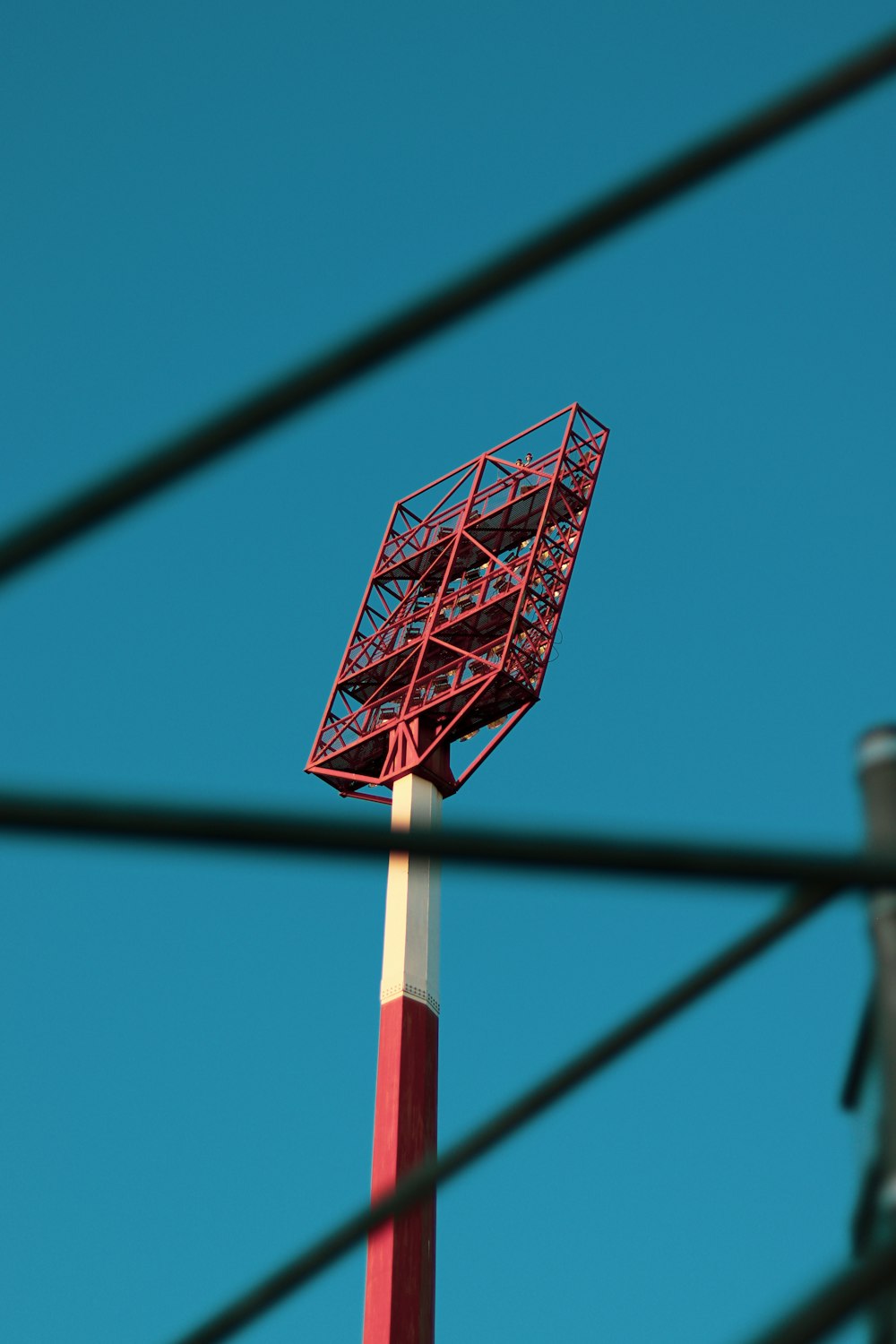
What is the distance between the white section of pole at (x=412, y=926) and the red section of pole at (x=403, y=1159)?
0.39m

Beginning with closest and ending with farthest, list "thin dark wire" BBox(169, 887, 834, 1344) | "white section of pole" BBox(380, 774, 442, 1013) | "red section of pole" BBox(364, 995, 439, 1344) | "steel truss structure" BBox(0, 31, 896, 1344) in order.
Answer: "steel truss structure" BBox(0, 31, 896, 1344)
"thin dark wire" BBox(169, 887, 834, 1344)
"red section of pole" BBox(364, 995, 439, 1344)
"white section of pole" BBox(380, 774, 442, 1013)

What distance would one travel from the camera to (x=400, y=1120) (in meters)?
26.4

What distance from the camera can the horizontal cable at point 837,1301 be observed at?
151 cm

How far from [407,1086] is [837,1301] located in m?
25.8

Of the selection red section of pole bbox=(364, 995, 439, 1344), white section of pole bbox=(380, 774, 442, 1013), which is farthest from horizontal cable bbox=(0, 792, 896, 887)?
white section of pole bbox=(380, 774, 442, 1013)

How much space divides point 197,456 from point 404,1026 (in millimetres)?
26413

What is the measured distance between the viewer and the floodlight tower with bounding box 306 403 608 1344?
29312mm

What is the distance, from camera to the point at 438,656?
33188 mm

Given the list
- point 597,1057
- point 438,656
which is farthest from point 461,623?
point 597,1057

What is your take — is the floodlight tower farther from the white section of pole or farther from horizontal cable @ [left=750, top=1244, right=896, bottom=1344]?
horizontal cable @ [left=750, top=1244, right=896, bottom=1344]

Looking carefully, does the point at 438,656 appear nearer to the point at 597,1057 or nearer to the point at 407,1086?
the point at 407,1086

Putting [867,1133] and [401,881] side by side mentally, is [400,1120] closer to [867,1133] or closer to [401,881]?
[401,881]

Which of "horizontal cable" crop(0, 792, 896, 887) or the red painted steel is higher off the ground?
the red painted steel

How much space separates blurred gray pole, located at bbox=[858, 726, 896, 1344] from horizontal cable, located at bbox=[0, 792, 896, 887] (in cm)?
37
